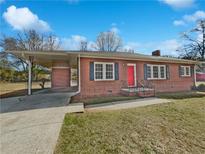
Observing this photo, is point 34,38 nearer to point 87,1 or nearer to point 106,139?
point 87,1

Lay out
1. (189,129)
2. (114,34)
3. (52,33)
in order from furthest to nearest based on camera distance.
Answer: (114,34)
(52,33)
(189,129)

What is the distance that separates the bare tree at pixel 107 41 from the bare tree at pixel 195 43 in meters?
16.5

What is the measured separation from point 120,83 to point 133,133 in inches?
269

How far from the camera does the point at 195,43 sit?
2659cm

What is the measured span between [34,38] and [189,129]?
30.3 m

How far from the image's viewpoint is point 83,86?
9734 millimetres

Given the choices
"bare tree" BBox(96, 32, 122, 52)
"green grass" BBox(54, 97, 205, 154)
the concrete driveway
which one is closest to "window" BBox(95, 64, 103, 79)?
"green grass" BBox(54, 97, 205, 154)

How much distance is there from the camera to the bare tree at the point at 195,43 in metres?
25.4

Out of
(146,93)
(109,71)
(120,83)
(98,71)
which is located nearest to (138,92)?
(146,93)

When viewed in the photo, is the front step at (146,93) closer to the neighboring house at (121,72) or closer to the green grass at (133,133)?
the neighboring house at (121,72)

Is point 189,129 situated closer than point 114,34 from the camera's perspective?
Yes

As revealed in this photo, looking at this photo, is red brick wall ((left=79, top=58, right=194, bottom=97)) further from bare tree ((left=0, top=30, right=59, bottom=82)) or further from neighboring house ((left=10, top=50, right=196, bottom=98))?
bare tree ((left=0, top=30, right=59, bottom=82))

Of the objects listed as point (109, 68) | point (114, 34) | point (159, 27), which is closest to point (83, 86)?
point (109, 68)

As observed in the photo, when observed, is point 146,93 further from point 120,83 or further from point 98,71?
point 98,71
